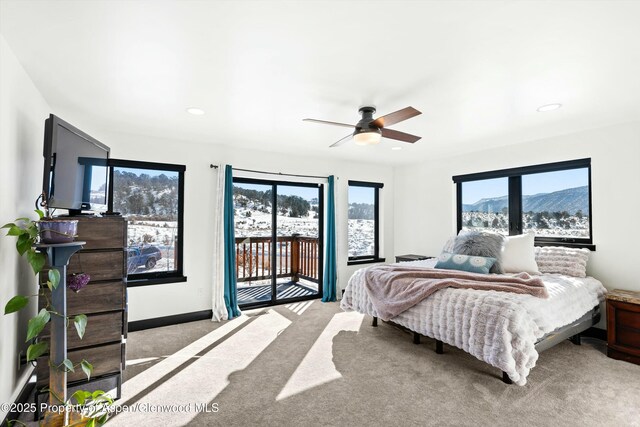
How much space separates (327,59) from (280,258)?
11.8 ft

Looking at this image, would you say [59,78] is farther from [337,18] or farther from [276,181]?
[276,181]

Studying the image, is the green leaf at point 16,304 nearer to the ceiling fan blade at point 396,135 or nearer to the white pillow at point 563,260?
the ceiling fan blade at point 396,135

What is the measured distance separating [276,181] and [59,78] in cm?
289

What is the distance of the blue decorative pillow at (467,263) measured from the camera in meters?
3.58

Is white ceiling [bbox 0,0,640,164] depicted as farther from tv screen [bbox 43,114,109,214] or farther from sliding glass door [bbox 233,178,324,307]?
sliding glass door [bbox 233,178,324,307]

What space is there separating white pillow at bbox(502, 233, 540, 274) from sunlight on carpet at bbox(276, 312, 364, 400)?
1933mm

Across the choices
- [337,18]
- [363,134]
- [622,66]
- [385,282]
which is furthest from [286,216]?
[622,66]

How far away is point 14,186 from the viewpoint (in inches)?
83.4

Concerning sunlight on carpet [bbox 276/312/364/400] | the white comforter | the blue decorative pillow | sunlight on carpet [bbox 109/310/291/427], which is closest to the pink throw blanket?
the white comforter

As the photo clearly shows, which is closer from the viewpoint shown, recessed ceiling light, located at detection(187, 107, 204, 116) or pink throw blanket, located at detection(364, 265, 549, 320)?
pink throw blanket, located at detection(364, 265, 549, 320)

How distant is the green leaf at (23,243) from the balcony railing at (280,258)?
3056mm

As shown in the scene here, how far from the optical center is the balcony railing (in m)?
4.93

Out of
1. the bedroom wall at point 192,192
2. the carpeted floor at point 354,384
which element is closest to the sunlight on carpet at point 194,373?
the carpeted floor at point 354,384

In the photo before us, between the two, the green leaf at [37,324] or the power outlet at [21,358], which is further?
the power outlet at [21,358]
